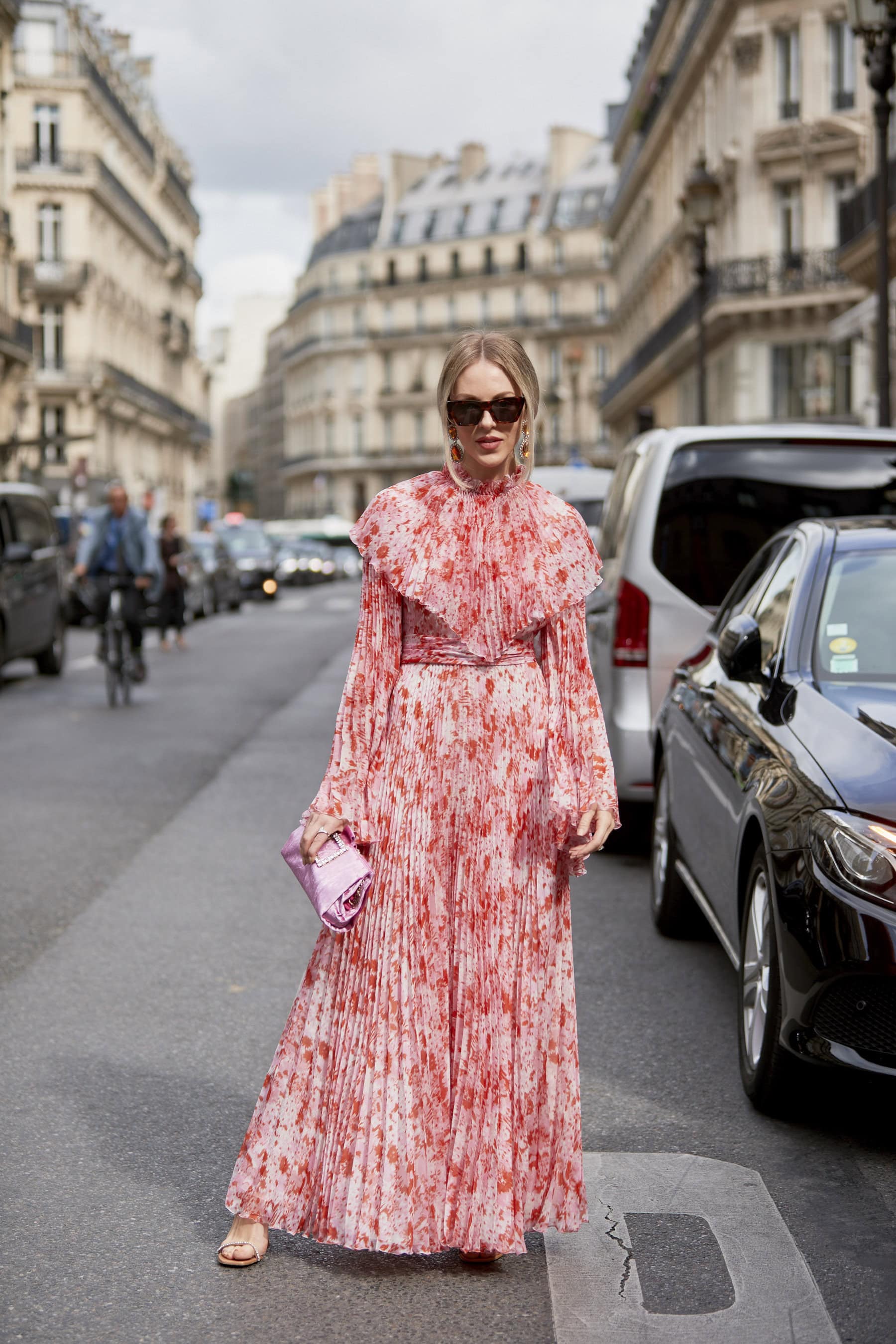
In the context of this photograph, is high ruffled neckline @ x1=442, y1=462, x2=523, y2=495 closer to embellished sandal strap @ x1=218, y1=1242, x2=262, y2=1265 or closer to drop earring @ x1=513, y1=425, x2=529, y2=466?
drop earring @ x1=513, y1=425, x2=529, y2=466

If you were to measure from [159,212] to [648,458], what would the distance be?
82.4 meters

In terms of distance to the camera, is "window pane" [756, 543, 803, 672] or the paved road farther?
"window pane" [756, 543, 803, 672]

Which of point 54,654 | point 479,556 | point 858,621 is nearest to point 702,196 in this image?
point 54,654

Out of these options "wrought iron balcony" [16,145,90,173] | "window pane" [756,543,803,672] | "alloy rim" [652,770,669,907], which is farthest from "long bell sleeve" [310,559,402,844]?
"wrought iron balcony" [16,145,90,173]

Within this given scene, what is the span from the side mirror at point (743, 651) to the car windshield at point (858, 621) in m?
0.18

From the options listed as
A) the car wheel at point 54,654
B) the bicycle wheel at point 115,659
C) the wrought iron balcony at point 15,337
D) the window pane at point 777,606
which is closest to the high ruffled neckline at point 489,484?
the window pane at point 777,606

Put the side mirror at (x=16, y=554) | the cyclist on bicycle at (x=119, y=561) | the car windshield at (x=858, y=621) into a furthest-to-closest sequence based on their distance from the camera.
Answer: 1. the side mirror at (x=16, y=554)
2. the cyclist on bicycle at (x=119, y=561)
3. the car windshield at (x=858, y=621)

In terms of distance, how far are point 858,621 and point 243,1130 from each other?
2.29m

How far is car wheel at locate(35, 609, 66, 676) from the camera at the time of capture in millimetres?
19109

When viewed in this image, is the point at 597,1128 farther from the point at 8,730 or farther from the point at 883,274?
the point at 883,274

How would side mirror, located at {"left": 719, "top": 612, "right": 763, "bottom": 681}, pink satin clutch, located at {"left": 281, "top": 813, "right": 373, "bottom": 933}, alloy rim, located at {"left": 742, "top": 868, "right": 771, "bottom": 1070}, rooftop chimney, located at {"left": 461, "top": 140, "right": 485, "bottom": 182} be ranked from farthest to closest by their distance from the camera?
1. rooftop chimney, located at {"left": 461, "top": 140, "right": 485, "bottom": 182}
2. side mirror, located at {"left": 719, "top": 612, "right": 763, "bottom": 681}
3. alloy rim, located at {"left": 742, "top": 868, "right": 771, "bottom": 1070}
4. pink satin clutch, located at {"left": 281, "top": 813, "right": 373, "bottom": 933}

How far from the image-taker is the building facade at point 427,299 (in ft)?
342

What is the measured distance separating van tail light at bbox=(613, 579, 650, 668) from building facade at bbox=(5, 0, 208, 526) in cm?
4981

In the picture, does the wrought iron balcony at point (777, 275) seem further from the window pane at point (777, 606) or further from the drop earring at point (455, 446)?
the drop earring at point (455, 446)
